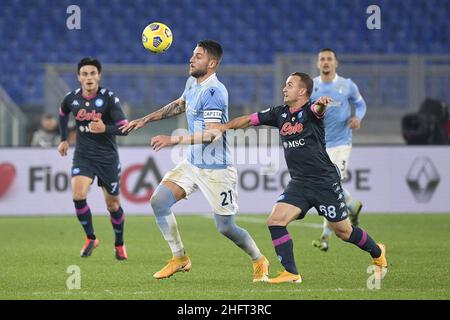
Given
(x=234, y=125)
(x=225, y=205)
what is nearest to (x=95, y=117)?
(x=225, y=205)

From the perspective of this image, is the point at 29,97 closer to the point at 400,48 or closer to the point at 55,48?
the point at 55,48

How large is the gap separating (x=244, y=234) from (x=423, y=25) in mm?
15061

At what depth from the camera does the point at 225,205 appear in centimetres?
864

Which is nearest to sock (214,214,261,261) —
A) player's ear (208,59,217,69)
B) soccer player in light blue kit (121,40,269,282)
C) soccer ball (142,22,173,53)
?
soccer player in light blue kit (121,40,269,282)

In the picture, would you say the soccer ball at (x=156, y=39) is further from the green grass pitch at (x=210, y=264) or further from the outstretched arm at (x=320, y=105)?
the green grass pitch at (x=210, y=264)

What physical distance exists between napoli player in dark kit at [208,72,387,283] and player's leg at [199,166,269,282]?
39 centimetres

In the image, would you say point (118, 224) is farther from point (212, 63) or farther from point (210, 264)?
point (212, 63)

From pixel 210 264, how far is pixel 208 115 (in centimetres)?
200

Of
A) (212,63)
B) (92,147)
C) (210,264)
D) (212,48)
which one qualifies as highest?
(212,48)

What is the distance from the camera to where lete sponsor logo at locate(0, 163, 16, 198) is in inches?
643

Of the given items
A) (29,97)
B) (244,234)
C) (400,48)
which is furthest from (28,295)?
(400,48)

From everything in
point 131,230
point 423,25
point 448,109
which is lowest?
point 131,230

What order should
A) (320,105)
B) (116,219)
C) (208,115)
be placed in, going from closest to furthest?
(320,105)
(208,115)
(116,219)

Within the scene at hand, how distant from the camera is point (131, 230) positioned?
47.1ft
